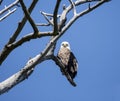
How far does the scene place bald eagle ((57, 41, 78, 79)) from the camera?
7.20 metres

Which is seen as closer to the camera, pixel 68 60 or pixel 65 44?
pixel 68 60

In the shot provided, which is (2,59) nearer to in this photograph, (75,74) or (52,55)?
(52,55)

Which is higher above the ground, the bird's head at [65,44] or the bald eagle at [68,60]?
the bald eagle at [68,60]

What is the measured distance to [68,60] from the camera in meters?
7.85

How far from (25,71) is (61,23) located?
1.06 m

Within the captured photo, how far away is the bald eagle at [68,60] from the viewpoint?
7197mm

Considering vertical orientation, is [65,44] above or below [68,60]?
below

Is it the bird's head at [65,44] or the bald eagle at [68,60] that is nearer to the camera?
the bald eagle at [68,60]

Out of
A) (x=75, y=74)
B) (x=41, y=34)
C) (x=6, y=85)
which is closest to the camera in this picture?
(x=41, y=34)

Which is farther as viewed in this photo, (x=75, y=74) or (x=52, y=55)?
(x=75, y=74)

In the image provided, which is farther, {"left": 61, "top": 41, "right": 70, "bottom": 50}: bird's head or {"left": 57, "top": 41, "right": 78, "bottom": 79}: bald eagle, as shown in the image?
{"left": 61, "top": 41, "right": 70, "bottom": 50}: bird's head

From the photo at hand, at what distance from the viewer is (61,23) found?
189 inches

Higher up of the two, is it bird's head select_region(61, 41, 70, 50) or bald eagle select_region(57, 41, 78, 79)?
bald eagle select_region(57, 41, 78, 79)

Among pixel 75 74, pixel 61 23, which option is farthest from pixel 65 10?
pixel 75 74
